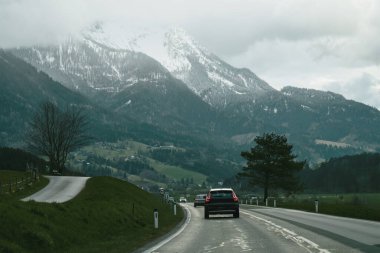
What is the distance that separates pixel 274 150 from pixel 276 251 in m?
78.6

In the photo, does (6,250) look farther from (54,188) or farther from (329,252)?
(54,188)

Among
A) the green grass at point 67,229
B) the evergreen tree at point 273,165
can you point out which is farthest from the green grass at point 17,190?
the evergreen tree at point 273,165

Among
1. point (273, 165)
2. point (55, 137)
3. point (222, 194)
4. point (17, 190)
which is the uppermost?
point (55, 137)

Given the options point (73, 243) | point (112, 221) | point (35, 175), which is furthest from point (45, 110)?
point (73, 243)

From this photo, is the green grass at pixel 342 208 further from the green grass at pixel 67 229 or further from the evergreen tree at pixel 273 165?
the green grass at pixel 67 229

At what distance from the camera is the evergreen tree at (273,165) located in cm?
9381

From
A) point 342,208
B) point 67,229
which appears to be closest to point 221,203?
point 342,208

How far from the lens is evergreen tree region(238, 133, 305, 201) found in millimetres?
93812

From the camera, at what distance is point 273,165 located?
94.1 meters

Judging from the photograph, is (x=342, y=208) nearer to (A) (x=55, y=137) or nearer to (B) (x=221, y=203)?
(B) (x=221, y=203)

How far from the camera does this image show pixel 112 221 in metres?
27.4

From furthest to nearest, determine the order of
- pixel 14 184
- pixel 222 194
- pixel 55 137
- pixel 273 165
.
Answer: pixel 55 137 < pixel 273 165 < pixel 14 184 < pixel 222 194

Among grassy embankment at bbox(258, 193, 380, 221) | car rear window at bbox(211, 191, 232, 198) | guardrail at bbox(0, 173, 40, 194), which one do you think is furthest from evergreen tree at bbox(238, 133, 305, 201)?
car rear window at bbox(211, 191, 232, 198)

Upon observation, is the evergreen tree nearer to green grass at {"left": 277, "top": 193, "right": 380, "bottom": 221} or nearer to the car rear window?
green grass at {"left": 277, "top": 193, "right": 380, "bottom": 221}
